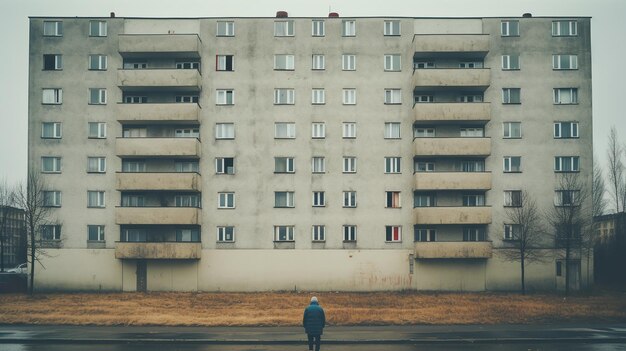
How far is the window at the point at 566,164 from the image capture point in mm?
49312

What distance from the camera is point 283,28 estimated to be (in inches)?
1957

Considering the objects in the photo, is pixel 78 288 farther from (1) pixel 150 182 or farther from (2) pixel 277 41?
(2) pixel 277 41

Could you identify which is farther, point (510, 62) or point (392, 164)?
point (510, 62)

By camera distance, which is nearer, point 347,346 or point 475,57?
point 347,346

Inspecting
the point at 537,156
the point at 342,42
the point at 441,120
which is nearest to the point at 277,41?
the point at 342,42

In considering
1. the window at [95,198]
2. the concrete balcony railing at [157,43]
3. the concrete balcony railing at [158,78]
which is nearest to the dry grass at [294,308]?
the window at [95,198]

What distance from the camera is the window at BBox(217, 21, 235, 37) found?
49.7 m

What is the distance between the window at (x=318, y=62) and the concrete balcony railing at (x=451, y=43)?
24.0 feet

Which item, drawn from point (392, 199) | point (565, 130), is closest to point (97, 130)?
point (392, 199)

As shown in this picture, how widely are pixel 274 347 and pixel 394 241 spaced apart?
2651 centimetres

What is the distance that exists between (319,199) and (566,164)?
1976cm

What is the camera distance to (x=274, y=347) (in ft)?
77.0

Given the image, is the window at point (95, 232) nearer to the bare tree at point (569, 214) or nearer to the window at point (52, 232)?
the window at point (52, 232)

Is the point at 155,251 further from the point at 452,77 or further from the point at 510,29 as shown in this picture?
the point at 510,29
